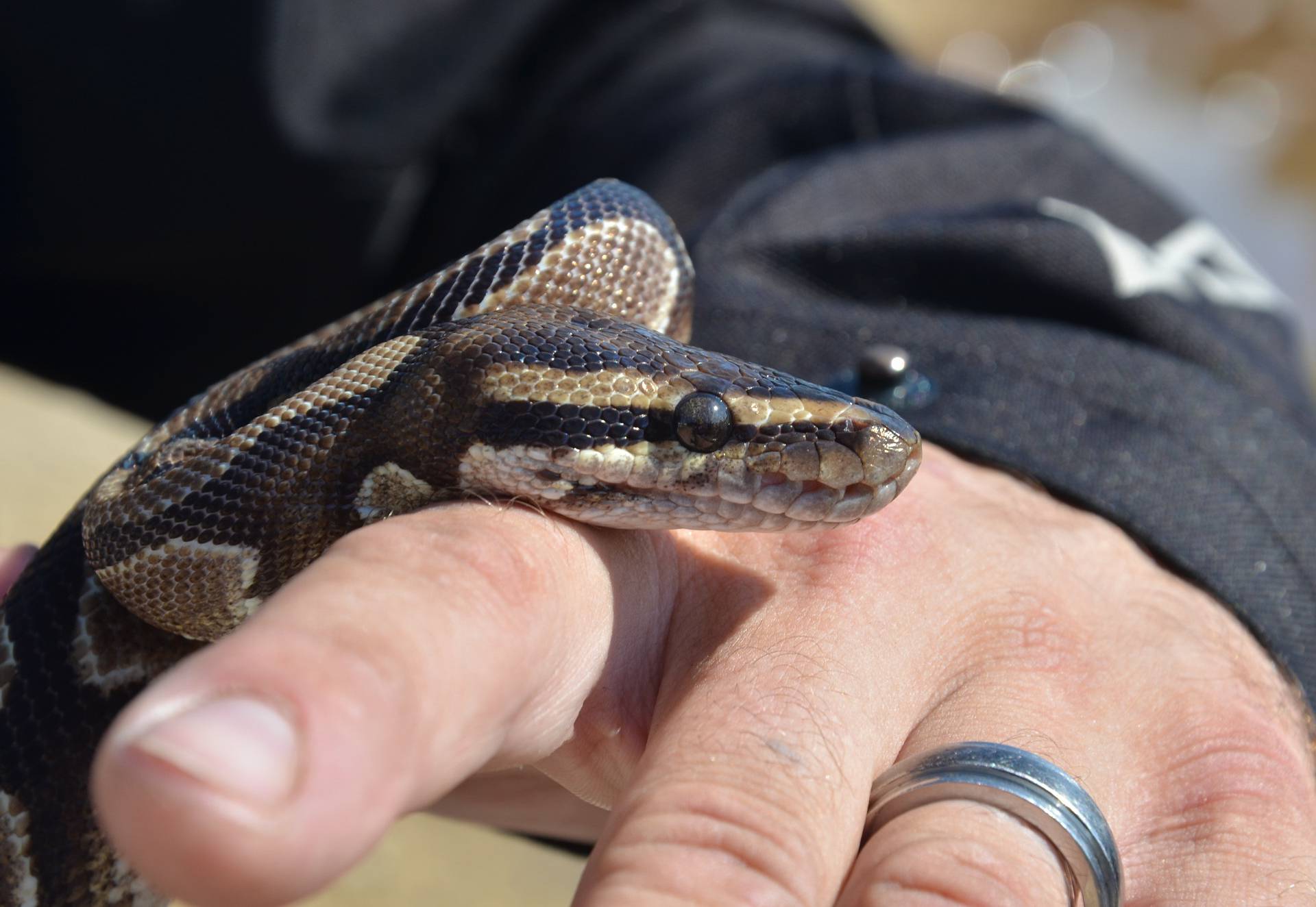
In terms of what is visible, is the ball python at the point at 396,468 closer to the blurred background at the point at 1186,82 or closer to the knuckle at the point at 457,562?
the knuckle at the point at 457,562

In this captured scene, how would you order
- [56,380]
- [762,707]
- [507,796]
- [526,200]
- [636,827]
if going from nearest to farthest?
[636,827], [762,707], [507,796], [526,200], [56,380]

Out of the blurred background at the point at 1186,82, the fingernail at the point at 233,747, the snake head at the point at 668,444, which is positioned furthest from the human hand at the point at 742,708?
the blurred background at the point at 1186,82

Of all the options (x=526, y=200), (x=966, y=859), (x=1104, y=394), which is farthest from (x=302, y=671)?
(x=526, y=200)

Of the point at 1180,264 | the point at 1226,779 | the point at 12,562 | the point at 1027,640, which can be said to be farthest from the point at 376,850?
the point at 1180,264

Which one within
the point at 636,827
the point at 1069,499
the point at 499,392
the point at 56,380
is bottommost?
the point at 56,380

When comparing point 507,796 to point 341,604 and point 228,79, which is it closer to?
point 341,604

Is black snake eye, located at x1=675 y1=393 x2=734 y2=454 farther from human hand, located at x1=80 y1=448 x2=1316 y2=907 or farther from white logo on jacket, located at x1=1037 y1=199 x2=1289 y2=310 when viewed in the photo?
white logo on jacket, located at x1=1037 y1=199 x2=1289 y2=310

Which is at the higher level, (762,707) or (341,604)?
(341,604)
